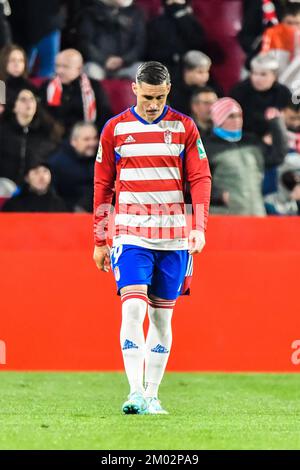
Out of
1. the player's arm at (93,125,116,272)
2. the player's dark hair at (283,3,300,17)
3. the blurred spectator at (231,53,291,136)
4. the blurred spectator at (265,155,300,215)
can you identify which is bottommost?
the player's arm at (93,125,116,272)

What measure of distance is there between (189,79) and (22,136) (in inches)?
76.4

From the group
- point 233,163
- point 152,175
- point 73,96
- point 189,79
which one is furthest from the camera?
point 189,79

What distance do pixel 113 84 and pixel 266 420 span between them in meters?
6.85

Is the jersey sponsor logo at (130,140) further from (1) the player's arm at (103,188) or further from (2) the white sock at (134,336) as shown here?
(2) the white sock at (134,336)

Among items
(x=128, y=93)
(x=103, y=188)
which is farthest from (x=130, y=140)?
(x=128, y=93)

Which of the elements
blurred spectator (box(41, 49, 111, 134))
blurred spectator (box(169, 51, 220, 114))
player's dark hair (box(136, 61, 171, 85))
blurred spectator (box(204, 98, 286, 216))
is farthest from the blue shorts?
blurred spectator (box(169, 51, 220, 114))

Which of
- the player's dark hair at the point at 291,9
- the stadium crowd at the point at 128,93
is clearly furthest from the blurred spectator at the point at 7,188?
the player's dark hair at the point at 291,9

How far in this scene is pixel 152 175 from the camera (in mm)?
7660

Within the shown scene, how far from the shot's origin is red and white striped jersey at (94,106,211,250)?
7.67 meters

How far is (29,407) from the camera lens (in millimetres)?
8273

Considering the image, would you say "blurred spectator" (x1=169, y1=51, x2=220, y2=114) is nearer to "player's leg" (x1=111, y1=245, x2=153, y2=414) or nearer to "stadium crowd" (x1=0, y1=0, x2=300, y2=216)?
"stadium crowd" (x1=0, y1=0, x2=300, y2=216)

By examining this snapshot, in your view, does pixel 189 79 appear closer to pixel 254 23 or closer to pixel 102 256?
pixel 254 23
